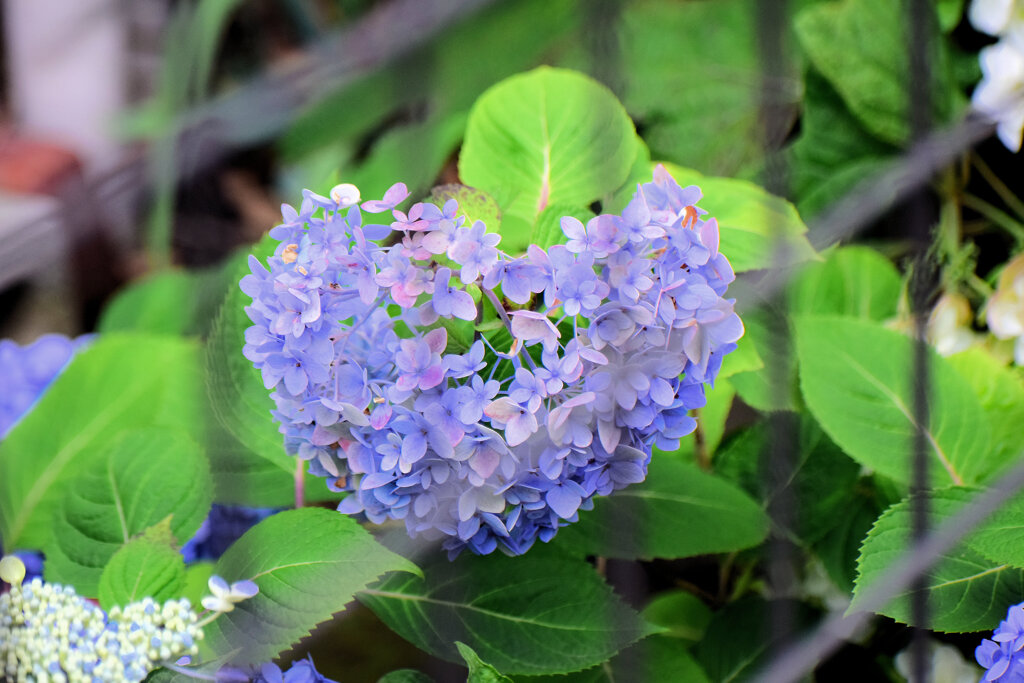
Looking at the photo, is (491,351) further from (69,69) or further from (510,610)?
(69,69)

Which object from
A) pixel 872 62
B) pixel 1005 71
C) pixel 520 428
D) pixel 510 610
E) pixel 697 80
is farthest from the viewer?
pixel 697 80

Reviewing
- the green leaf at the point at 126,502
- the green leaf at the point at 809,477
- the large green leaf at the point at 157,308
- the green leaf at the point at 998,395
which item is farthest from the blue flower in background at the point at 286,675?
the large green leaf at the point at 157,308

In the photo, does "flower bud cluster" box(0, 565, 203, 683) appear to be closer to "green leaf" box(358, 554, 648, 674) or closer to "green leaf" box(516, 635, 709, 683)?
"green leaf" box(358, 554, 648, 674)

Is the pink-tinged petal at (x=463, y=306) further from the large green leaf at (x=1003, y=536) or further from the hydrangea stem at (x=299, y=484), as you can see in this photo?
the large green leaf at (x=1003, y=536)

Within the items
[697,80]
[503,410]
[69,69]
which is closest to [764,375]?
[503,410]

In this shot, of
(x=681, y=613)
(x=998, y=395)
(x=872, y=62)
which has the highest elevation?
(x=872, y=62)

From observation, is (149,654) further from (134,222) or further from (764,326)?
(134,222)

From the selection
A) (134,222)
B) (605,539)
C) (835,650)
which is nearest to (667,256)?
(605,539)
